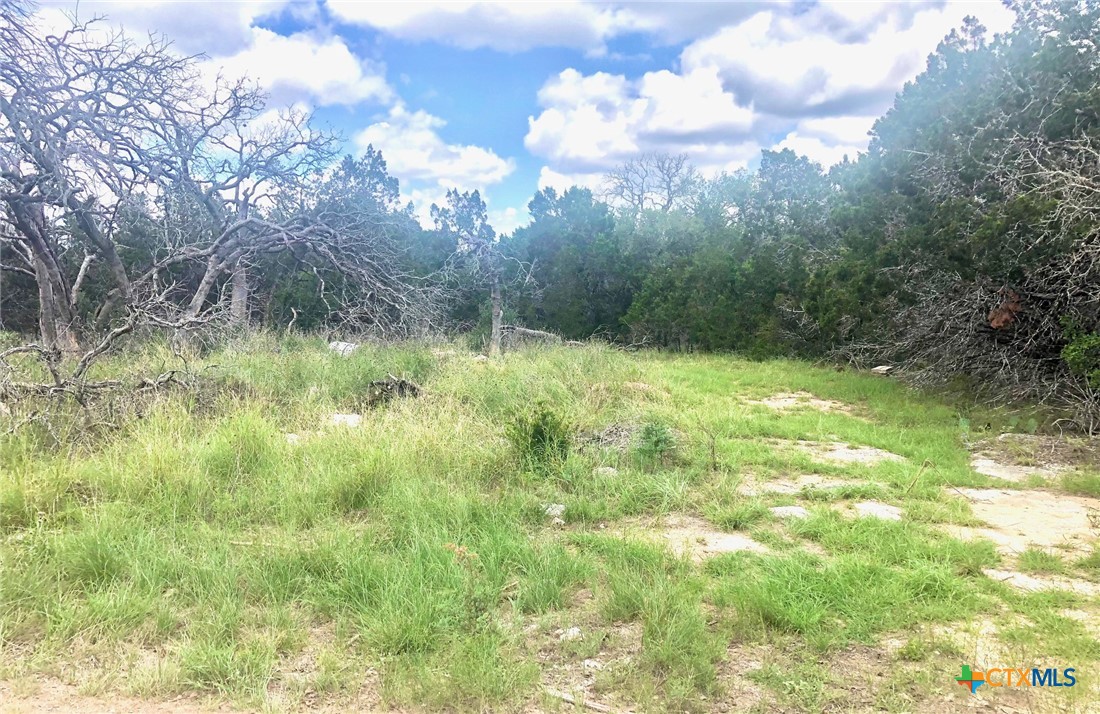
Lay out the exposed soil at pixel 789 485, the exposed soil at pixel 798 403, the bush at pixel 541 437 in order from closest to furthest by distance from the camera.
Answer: the exposed soil at pixel 789 485 → the bush at pixel 541 437 → the exposed soil at pixel 798 403

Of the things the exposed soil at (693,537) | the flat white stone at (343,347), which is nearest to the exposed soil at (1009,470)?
the exposed soil at (693,537)

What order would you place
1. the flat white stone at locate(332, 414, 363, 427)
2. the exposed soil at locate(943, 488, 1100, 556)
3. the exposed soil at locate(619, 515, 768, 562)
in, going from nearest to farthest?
the exposed soil at locate(619, 515, 768, 562), the exposed soil at locate(943, 488, 1100, 556), the flat white stone at locate(332, 414, 363, 427)

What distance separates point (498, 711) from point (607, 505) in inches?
79.7

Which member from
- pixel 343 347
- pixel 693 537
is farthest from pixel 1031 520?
pixel 343 347

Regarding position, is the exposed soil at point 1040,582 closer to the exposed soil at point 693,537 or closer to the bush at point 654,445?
the exposed soil at point 693,537

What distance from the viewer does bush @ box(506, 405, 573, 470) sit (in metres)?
4.87

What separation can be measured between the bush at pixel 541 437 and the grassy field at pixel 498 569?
2 cm

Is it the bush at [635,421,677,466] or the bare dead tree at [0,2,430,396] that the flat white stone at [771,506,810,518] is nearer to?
the bush at [635,421,677,466]

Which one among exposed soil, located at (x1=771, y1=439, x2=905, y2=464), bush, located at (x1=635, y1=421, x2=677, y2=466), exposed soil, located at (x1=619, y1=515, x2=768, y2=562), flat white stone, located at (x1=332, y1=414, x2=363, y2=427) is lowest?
exposed soil, located at (x1=619, y1=515, x2=768, y2=562)

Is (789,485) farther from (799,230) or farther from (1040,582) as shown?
(799,230)

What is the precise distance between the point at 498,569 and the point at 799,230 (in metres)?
14.4

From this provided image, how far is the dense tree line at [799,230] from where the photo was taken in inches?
263

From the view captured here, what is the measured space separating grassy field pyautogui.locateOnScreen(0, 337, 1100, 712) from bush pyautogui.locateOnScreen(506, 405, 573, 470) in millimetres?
19

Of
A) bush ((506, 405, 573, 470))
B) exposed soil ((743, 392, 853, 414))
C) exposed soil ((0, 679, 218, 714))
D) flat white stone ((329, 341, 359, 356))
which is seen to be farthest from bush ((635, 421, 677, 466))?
flat white stone ((329, 341, 359, 356))
